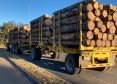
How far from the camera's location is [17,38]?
2753 centimetres

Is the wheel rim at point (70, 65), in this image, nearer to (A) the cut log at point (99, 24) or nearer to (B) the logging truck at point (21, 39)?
(A) the cut log at point (99, 24)

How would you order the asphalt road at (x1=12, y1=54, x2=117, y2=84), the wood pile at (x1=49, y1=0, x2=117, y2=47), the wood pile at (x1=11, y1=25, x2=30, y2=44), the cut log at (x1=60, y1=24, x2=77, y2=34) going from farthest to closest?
the wood pile at (x1=11, y1=25, x2=30, y2=44) → the cut log at (x1=60, y1=24, x2=77, y2=34) → the wood pile at (x1=49, y1=0, x2=117, y2=47) → the asphalt road at (x1=12, y1=54, x2=117, y2=84)

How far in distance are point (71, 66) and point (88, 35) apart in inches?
71.5

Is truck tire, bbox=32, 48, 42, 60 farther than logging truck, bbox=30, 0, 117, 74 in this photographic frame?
Yes

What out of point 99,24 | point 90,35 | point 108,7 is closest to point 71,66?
point 90,35

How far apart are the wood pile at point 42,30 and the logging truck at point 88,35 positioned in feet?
10.0

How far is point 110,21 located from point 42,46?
6485 mm

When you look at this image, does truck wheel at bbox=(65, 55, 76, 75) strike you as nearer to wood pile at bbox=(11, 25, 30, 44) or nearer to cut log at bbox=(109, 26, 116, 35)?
cut log at bbox=(109, 26, 116, 35)

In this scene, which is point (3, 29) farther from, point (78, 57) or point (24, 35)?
point (78, 57)

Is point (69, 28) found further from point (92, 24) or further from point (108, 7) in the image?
point (108, 7)

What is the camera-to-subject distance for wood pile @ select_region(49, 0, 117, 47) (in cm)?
1223

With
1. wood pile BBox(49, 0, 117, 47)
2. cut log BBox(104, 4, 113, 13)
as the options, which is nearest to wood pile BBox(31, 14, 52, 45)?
wood pile BBox(49, 0, 117, 47)

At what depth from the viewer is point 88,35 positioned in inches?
479

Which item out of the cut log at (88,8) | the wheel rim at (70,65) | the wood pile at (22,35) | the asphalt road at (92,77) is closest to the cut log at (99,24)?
the cut log at (88,8)
